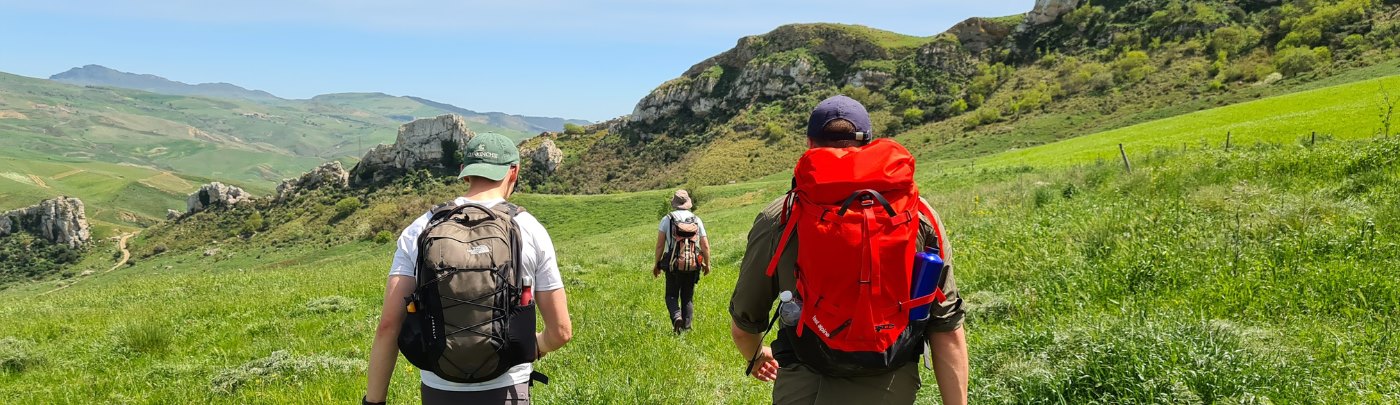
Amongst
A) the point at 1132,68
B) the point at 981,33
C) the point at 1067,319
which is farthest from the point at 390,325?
the point at 981,33

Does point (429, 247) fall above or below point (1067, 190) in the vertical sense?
above

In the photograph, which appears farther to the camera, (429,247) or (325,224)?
(325,224)

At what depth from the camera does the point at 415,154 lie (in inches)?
5025

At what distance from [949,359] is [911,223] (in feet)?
2.38

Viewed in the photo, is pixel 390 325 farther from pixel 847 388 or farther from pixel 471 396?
pixel 847 388

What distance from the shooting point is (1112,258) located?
704 centimetres

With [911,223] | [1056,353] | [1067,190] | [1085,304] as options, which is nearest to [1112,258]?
[1085,304]

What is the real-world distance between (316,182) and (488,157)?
Result: 141955 millimetres

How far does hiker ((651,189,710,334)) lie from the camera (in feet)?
25.3

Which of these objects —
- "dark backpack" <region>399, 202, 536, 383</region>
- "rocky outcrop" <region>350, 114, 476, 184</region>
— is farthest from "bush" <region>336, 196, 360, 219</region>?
"dark backpack" <region>399, 202, 536, 383</region>

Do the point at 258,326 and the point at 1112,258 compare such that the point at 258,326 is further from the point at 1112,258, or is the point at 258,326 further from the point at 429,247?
the point at 1112,258

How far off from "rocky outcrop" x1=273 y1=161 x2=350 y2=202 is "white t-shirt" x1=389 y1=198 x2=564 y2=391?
13651cm

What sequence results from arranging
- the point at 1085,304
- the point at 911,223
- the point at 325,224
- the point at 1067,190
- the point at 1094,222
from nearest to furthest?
the point at 911,223, the point at 1085,304, the point at 1094,222, the point at 1067,190, the point at 325,224

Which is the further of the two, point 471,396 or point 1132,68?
point 1132,68
